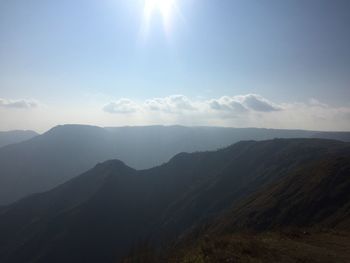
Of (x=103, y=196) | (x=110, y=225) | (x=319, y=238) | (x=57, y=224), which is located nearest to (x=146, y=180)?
(x=103, y=196)

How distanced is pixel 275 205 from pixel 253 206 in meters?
8.76

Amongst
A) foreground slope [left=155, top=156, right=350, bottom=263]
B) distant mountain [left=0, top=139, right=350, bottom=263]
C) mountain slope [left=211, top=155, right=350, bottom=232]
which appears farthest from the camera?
distant mountain [left=0, top=139, right=350, bottom=263]

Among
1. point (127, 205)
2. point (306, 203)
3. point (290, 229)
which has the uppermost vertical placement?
point (290, 229)

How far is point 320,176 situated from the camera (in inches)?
3371

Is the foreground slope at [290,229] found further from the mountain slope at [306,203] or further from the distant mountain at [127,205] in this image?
the distant mountain at [127,205]

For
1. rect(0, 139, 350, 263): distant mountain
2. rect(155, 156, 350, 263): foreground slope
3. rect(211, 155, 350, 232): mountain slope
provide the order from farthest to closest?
rect(0, 139, 350, 263): distant mountain → rect(211, 155, 350, 232): mountain slope → rect(155, 156, 350, 263): foreground slope

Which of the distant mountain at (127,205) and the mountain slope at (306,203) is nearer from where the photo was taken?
the mountain slope at (306,203)

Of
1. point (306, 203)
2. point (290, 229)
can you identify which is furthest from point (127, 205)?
point (290, 229)

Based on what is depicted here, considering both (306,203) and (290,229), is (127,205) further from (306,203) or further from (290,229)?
(290,229)

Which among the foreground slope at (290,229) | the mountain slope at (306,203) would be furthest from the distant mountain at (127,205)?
the foreground slope at (290,229)

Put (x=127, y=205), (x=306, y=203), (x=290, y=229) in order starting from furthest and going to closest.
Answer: (x=127, y=205) < (x=306, y=203) < (x=290, y=229)

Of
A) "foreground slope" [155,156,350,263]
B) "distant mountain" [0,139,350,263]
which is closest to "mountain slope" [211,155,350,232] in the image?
"foreground slope" [155,156,350,263]

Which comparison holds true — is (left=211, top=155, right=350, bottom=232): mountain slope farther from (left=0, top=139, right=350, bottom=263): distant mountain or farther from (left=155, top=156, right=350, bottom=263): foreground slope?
(left=0, top=139, right=350, bottom=263): distant mountain

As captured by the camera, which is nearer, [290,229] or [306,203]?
[290,229]
